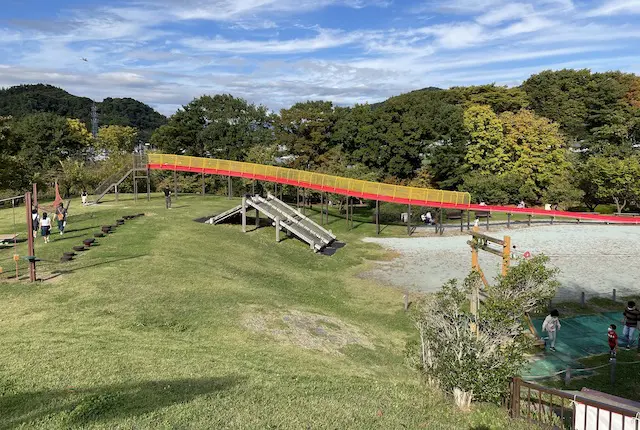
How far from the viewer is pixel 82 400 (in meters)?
8.08

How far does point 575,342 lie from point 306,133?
43.2 metres

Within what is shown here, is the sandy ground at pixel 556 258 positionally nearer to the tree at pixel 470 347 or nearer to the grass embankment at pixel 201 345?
the grass embankment at pixel 201 345

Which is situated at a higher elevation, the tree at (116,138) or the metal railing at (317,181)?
the tree at (116,138)

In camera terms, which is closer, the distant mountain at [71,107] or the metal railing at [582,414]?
the metal railing at [582,414]

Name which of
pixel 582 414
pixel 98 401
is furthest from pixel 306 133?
pixel 582 414

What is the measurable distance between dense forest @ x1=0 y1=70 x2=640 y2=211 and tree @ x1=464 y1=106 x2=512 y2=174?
0.41 feet

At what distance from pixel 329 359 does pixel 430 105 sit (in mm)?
44750

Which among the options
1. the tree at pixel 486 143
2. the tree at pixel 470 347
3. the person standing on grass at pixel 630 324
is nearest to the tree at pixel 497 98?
the tree at pixel 486 143

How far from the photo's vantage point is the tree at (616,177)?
4406 cm

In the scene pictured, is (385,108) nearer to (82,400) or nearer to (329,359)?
(329,359)

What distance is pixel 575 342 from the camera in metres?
15.8

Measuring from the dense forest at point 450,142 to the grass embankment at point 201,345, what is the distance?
2673 centimetres

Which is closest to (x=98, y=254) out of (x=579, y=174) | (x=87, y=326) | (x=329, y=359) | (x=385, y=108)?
(x=87, y=326)

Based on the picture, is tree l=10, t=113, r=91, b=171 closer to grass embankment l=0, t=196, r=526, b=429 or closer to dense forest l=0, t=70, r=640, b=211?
dense forest l=0, t=70, r=640, b=211
